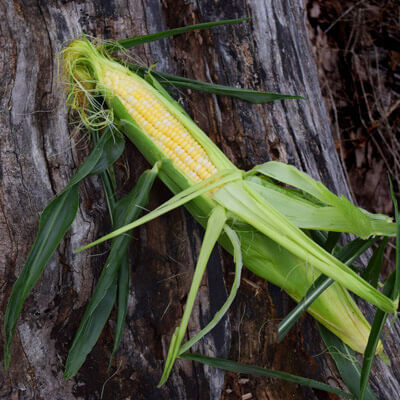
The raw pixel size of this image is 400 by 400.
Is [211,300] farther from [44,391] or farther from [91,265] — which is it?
[44,391]

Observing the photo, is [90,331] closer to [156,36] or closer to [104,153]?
[104,153]

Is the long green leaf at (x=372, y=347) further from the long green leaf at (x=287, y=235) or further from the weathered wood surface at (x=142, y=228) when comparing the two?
the weathered wood surface at (x=142, y=228)

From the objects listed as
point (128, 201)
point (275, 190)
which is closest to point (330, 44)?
point (275, 190)

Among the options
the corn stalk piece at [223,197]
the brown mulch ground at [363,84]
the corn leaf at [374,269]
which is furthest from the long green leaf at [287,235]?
the brown mulch ground at [363,84]

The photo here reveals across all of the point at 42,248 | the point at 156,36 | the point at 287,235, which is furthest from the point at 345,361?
the point at 156,36

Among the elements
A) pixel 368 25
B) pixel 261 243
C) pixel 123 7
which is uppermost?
pixel 123 7

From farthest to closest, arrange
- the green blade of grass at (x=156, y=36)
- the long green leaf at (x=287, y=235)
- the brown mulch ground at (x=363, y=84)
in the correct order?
the brown mulch ground at (x=363, y=84), the green blade of grass at (x=156, y=36), the long green leaf at (x=287, y=235)
